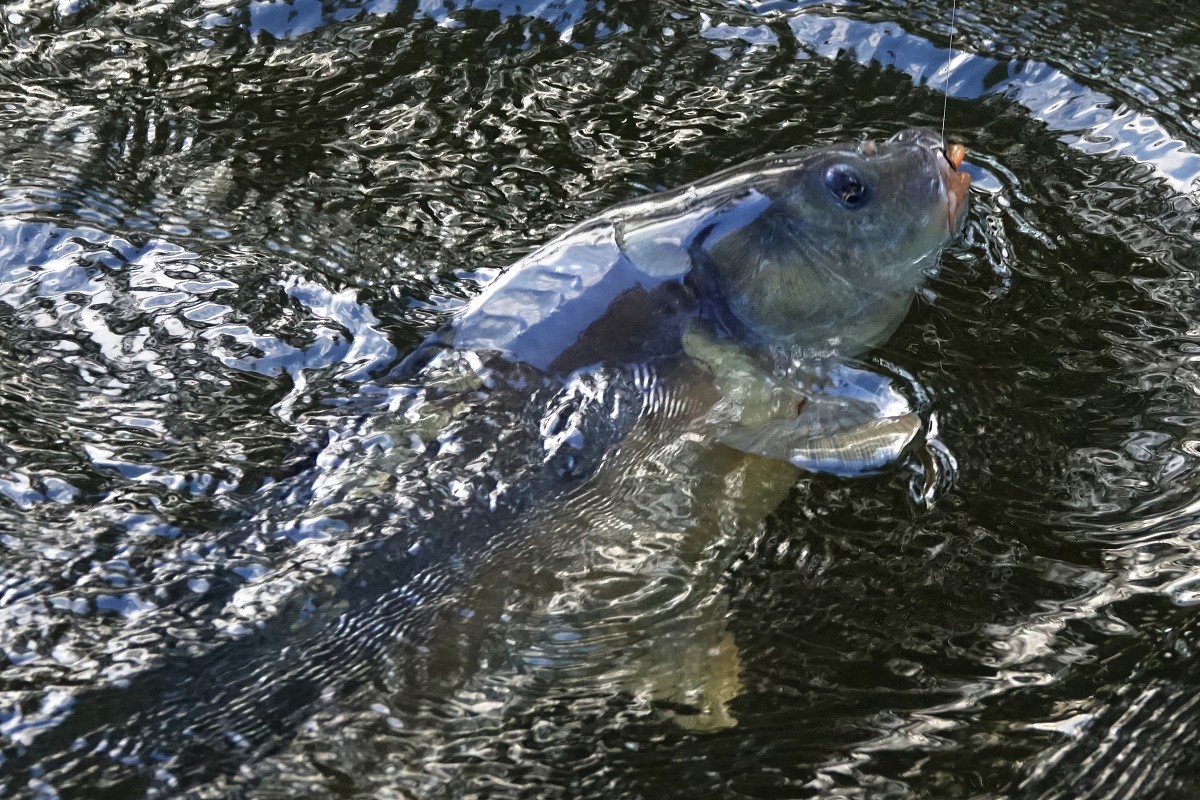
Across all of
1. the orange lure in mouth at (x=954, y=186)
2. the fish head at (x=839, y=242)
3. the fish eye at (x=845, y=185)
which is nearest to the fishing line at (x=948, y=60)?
the orange lure in mouth at (x=954, y=186)

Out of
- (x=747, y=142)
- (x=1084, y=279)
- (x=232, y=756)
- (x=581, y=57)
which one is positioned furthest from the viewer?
(x=581, y=57)

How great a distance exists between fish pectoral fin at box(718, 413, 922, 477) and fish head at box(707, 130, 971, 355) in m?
0.21

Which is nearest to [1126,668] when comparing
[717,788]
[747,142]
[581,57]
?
[717,788]

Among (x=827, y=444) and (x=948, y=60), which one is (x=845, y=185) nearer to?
(x=827, y=444)

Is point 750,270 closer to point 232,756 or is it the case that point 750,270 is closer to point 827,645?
point 827,645

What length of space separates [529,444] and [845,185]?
106 centimetres

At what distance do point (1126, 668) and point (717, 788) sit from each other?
0.91 m

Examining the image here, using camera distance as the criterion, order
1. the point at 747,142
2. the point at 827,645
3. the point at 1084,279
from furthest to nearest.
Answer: the point at 747,142, the point at 1084,279, the point at 827,645

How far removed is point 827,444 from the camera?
3.40 metres

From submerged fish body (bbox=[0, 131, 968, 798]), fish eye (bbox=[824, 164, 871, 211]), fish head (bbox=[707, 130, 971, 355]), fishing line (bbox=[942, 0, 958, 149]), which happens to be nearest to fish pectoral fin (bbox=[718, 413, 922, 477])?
submerged fish body (bbox=[0, 131, 968, 798])

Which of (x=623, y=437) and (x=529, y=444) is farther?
(x=623, y=437)

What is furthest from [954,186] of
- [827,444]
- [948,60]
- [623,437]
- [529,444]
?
[948,60]

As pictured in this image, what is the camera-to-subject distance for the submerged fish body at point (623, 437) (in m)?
2.77

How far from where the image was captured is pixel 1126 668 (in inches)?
108
